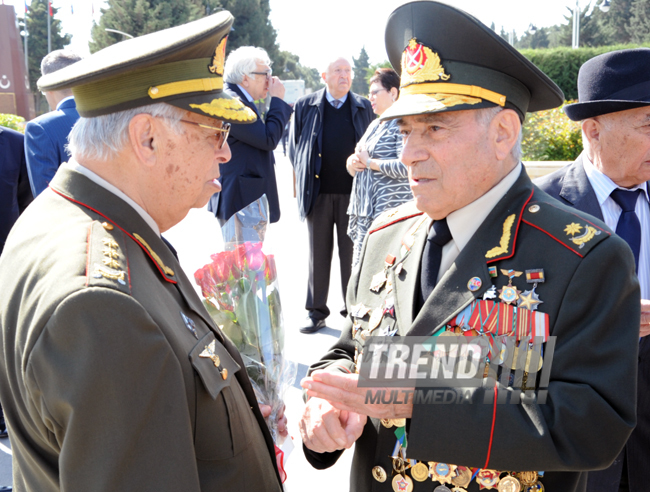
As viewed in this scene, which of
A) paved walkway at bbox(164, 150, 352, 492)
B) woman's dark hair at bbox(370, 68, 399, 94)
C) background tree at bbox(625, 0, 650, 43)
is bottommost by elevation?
paved walkway at bbox(164, 150, 352, 492)

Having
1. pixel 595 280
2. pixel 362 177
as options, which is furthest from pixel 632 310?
pixel 362 177

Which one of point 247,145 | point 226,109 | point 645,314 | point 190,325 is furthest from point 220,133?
point 247,145

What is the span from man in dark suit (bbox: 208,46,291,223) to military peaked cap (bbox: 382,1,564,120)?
328 cm

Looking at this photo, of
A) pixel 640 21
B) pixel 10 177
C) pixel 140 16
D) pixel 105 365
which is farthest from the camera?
pixel 640 21

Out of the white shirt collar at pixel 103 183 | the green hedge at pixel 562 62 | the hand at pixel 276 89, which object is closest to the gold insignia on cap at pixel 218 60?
the white shirt collar at pixel 103 183

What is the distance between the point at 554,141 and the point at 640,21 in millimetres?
58075

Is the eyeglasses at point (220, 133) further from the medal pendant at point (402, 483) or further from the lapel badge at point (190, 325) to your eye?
the medal pendant at point (402, 483)

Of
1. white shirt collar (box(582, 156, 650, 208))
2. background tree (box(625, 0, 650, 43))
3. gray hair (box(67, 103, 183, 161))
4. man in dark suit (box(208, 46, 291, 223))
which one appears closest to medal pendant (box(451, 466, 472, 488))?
gray hair (box(67, 103, 183, 161))

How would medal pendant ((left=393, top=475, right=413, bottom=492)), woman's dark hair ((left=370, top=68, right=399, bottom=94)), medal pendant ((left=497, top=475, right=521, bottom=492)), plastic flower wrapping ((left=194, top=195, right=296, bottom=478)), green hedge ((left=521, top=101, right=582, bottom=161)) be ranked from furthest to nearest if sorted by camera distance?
green hedge ((left=521, top=101, right=582, bottom=161)) → woman's dark hair ((left=370, top=68, right=399, bottom=94)) → plastic flower wrapping ((left=194, top=195, right=296, bottom=478)) → medal pendant ((left=393, top=475, right=413, bottom=492)) → medal pendant ((left=497, top=475, right=521, bottom=492))

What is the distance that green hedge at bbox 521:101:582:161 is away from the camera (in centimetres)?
885

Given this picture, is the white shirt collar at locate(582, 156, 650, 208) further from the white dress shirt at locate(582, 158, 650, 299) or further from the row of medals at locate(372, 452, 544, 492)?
the row of medals at locate(372, 452, 544, 492)

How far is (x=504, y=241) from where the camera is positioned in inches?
63.5

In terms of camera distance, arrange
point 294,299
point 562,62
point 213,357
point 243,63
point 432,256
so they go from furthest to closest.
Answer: point 562,62 → point 294,299 → point 243,63 → point 432,256 → point 213,357

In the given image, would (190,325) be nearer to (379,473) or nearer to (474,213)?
(379,473)
